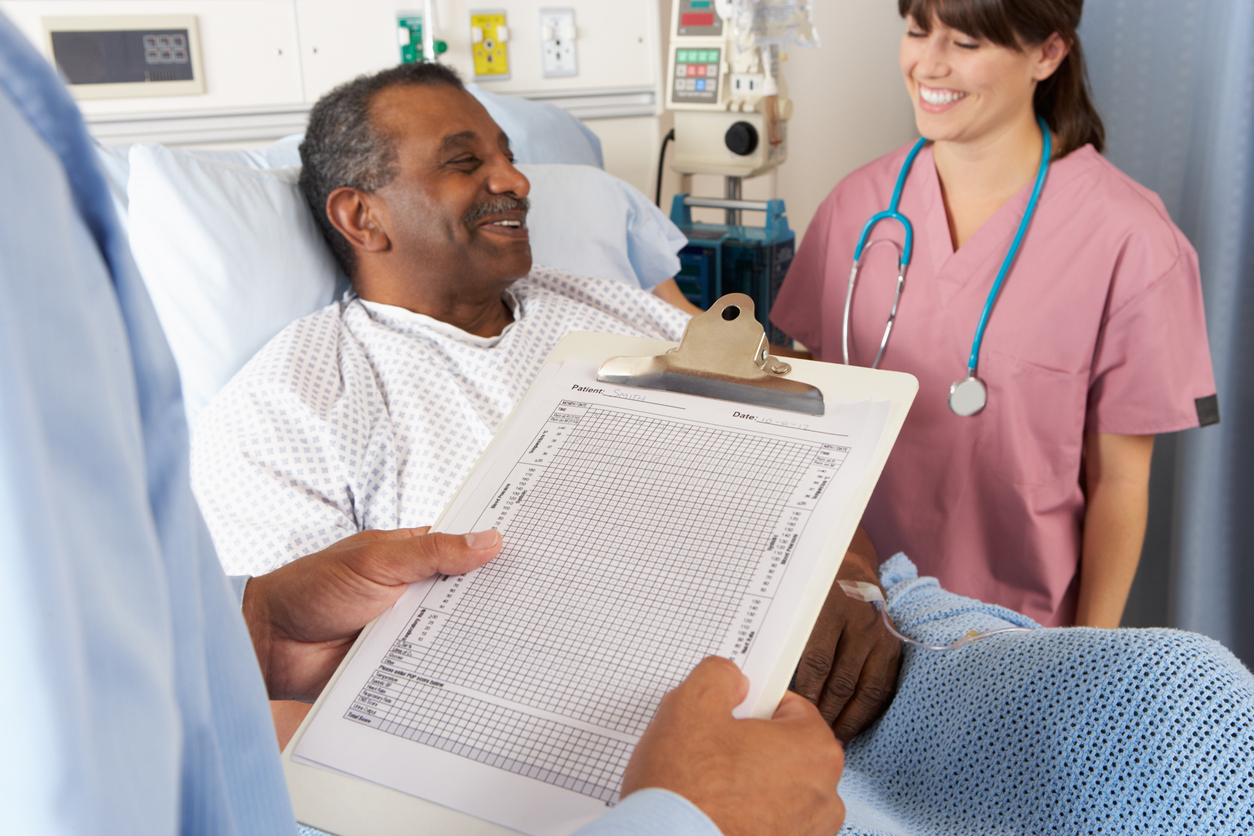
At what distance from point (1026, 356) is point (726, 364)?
0.89 metres

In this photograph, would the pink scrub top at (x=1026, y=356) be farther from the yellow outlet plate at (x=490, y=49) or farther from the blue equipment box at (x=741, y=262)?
the yellow outlet plate at (x=490, y=49)

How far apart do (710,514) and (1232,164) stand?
145 cm

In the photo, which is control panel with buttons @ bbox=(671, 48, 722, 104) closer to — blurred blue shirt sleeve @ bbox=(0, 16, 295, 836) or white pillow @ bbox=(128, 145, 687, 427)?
white pillow @ bbox=(128, 145, 687, 427)

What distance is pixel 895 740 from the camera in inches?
37.8

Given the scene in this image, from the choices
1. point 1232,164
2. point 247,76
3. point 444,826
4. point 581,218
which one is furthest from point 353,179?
point 1232,164

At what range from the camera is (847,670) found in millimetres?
1004

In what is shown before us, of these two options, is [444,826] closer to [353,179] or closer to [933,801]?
[933,801]

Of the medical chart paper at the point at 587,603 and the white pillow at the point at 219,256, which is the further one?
the white pillow at the point at 219,256

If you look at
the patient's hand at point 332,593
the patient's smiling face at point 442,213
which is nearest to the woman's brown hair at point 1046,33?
the patient's smiling face at point 442,213

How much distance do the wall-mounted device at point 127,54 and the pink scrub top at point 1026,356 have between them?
1.45 meters

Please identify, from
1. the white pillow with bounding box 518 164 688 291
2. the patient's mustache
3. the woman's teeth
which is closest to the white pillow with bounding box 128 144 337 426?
the patient's mustache

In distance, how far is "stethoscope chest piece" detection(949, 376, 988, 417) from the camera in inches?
59.3

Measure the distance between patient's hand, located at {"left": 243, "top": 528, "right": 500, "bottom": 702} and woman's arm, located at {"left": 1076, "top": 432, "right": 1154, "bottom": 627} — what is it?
4.03ft

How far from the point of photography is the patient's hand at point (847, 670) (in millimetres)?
1002
